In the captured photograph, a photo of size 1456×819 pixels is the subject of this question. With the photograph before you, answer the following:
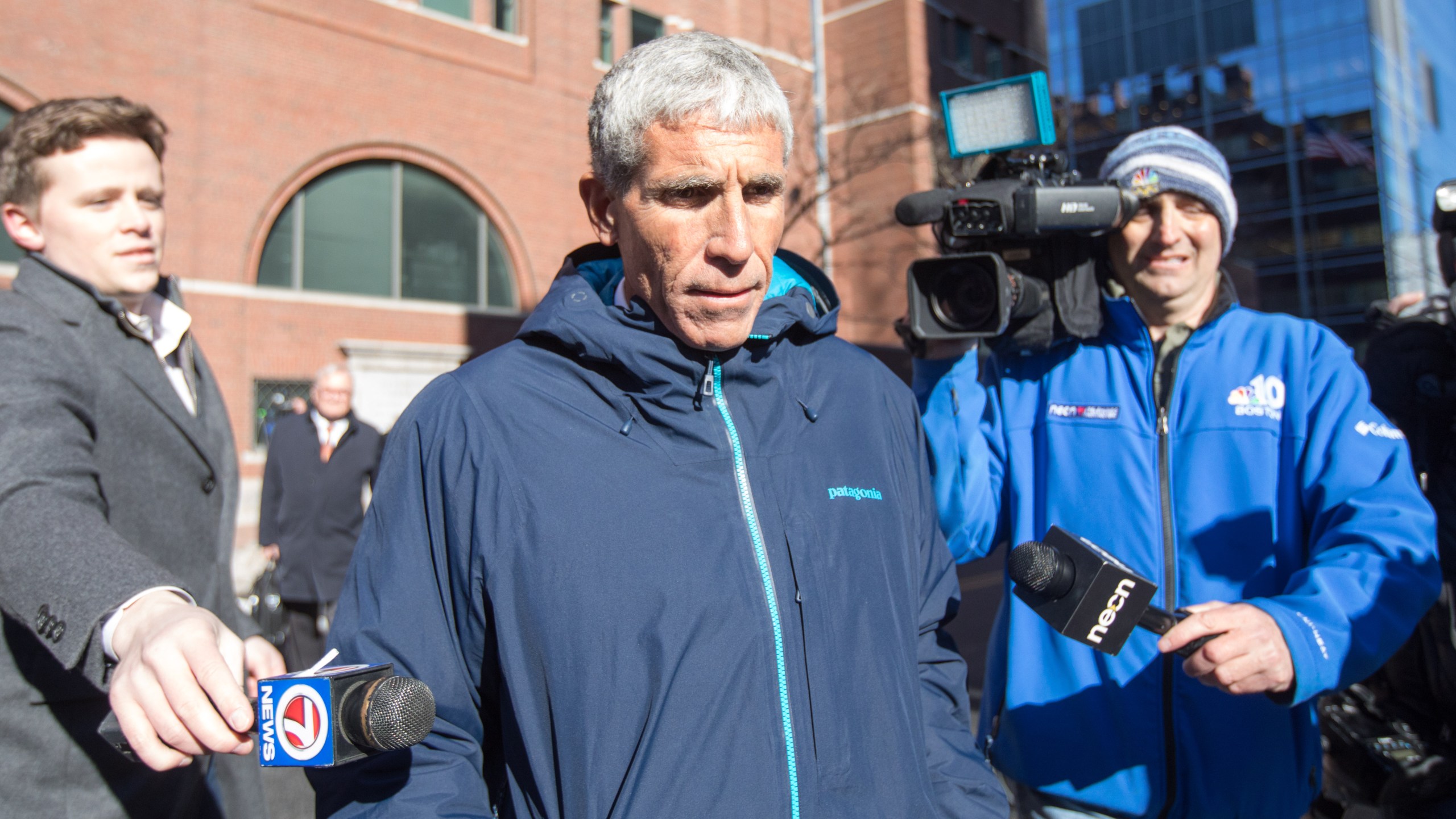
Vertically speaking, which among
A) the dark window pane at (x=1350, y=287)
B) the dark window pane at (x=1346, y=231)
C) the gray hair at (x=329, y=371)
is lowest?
the gray hair at (x=329, y=371)

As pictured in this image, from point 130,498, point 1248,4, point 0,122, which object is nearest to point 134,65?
point 0,122

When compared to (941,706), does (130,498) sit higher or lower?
higher

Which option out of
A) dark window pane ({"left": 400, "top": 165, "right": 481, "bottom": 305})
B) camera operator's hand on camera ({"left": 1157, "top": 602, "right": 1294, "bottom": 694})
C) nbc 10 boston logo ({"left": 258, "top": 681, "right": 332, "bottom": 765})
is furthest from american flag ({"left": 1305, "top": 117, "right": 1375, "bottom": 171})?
nbc 10 boston logo ({"left": 258, "top": 681, "right": 332, "bottom": 765})

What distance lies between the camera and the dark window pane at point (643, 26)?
61.2 ft

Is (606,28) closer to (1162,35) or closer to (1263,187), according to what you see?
(1162,35)

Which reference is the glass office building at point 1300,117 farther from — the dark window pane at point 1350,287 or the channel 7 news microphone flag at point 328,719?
the channel 7 news microphone flag at point 328,719

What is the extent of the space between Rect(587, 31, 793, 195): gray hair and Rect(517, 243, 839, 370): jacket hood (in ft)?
0.64

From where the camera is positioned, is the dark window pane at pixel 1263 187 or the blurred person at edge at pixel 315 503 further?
the dark window pane at pixel 1263 187

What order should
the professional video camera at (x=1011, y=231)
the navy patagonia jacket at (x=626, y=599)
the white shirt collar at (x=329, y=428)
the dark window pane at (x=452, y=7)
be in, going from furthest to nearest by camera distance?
the dark window pane at (x=452, y=7) < the white shirt collar at (x=329, y=428) < the professional video camera at (x=1011, y=231) < the navy patagonia jacket at (x=626, y=599)

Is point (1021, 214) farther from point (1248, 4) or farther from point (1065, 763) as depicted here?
point (1248, 4)

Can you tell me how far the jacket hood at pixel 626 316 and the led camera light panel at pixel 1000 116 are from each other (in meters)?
0.64

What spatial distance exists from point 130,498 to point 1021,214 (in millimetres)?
1914

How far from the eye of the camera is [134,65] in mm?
12750

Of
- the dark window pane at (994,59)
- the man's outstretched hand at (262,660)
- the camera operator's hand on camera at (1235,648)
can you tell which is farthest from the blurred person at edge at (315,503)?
the dark window pane at (994,59)
